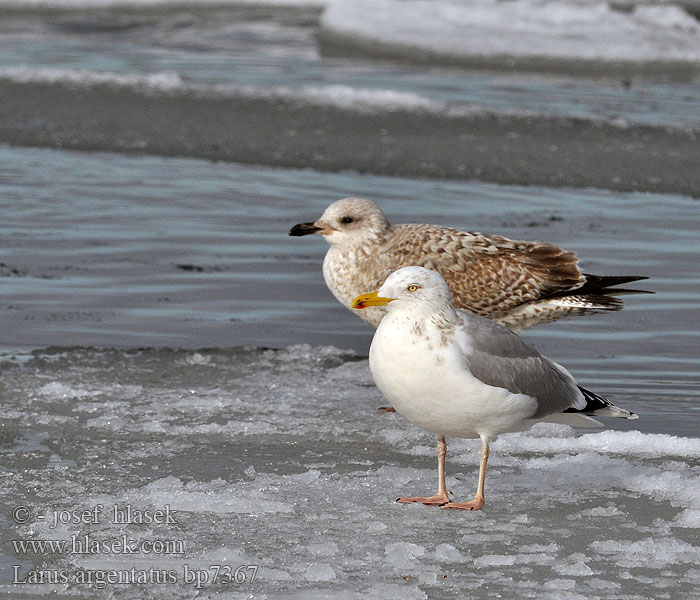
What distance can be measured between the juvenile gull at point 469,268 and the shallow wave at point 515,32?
1049cm

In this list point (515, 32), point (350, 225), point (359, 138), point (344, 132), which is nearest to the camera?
point (350, 225)

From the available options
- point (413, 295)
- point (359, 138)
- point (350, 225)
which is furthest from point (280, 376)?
point (359, 138)

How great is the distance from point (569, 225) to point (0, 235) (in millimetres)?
4429

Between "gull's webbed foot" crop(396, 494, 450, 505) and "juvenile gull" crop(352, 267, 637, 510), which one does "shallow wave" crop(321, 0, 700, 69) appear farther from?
"gull's webbed foot" crop(396, 494, 450, 505)

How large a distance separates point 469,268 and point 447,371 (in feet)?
6.93

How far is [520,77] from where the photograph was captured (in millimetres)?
16047

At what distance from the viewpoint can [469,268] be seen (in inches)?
269

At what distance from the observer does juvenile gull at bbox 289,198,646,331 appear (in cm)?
680

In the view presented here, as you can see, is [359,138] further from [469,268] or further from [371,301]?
[371,301]

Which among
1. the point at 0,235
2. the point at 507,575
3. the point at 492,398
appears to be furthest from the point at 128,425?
the point at 0,235

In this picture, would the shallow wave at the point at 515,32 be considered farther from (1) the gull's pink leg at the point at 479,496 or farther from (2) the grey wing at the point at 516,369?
(1) the gull's pink leg at the point at 479,496

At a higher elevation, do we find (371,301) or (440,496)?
(371,301)

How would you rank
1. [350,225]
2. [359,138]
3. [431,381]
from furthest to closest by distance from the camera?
[359,138]
[350,225]
[431,381]

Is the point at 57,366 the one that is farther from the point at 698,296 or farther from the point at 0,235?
the point at 698,296
